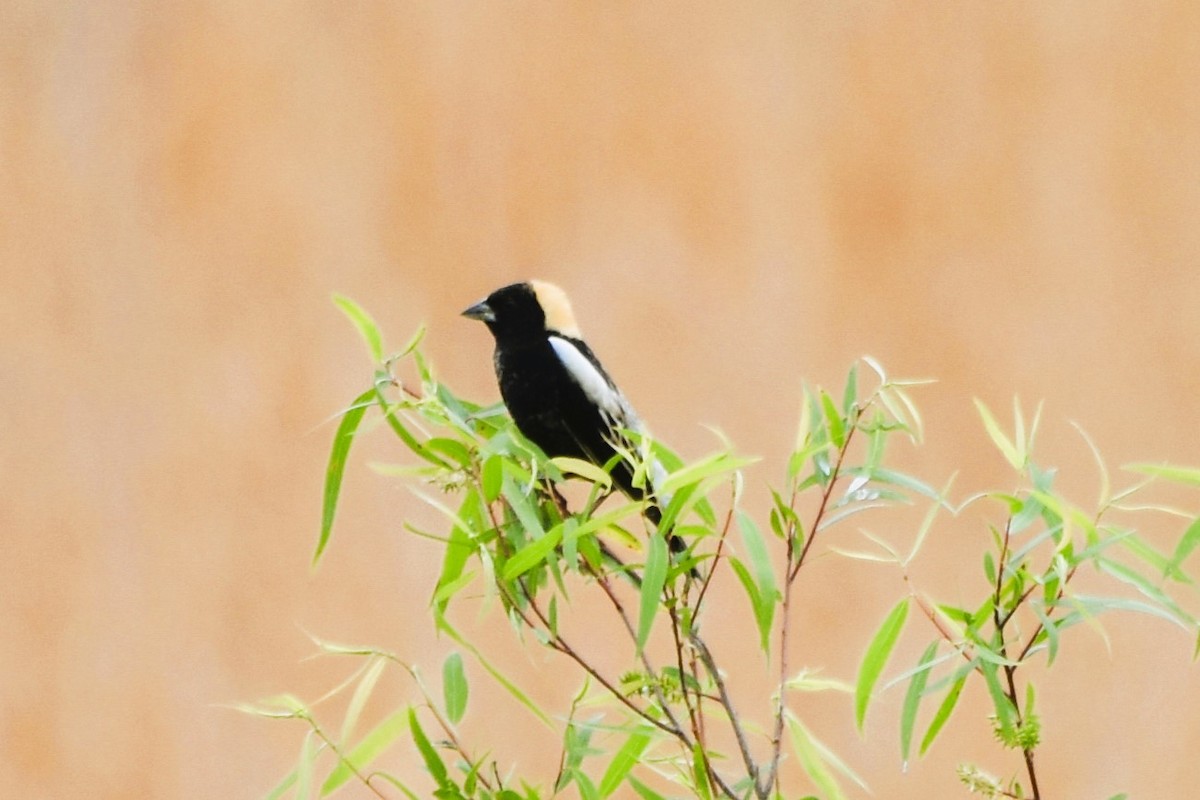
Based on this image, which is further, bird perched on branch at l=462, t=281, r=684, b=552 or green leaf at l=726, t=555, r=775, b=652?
bird perched on branch at l=462, t=281, r=684, b=552

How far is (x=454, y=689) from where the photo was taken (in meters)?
0.80

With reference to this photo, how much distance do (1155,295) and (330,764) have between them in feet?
4.24

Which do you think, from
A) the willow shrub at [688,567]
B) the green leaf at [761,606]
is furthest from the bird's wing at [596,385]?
the green leaf at [761,606]

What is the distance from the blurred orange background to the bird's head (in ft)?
2.35

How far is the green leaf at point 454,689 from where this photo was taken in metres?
0.79

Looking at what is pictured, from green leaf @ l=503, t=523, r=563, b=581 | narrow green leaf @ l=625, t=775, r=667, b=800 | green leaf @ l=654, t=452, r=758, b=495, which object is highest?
green leaf @ l=654, t=452, r=758, b=495

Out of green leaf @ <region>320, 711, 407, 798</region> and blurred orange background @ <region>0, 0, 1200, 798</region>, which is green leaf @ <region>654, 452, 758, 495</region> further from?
blurred orange background @ <region>0, 0, 1200, 798</region>

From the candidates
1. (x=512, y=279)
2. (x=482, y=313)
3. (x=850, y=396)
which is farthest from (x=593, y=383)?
(x=512, y=279)

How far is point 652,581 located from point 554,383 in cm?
35

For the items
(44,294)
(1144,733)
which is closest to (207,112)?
(44,294)

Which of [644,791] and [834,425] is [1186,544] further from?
[644,791]

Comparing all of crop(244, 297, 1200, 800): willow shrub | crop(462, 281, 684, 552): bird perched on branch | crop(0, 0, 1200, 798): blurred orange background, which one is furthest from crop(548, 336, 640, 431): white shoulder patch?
crop(0, 0, 1200, 798): blurred orange background

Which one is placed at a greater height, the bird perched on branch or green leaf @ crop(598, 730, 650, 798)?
the bird perched on branch

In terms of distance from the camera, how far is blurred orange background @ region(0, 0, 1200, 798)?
5.84 feet
